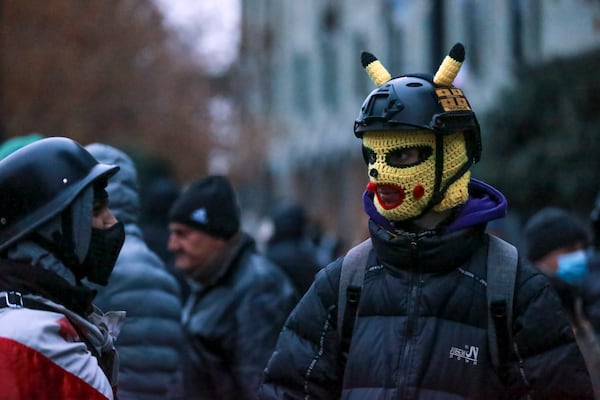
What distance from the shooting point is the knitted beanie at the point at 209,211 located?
6586 mm

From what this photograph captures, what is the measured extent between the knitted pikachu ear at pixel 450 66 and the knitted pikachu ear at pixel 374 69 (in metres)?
0.21

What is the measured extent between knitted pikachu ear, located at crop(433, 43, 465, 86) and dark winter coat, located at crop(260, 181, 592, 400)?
0.40 metres

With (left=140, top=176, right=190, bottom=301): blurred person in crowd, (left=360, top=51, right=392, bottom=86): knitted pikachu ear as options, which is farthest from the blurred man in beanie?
(left=140, top=176, right=190, bottom=301): blurred person in crowd

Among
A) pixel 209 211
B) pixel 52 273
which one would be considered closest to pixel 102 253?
pixel 52 273

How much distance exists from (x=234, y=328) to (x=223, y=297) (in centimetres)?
20

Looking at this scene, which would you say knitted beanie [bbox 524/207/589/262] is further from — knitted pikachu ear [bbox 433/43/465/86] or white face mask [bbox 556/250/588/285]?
knitted pikachu ear [bbox 433/43/465/86]

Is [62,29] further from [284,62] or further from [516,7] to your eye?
[284,62]

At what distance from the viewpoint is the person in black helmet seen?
3.13 metres

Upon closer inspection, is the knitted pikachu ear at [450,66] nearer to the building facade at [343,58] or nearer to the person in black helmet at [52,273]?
the person in black helmet at [52,273]

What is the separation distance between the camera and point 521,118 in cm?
1694

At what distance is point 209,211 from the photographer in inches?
261

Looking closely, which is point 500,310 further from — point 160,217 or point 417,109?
point 160,217

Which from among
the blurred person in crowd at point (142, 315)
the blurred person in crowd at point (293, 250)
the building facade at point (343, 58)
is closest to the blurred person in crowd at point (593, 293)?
the blurred person in crowd at point (142, 315)

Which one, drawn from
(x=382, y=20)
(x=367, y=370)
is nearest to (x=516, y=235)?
(x=367, y=370)
